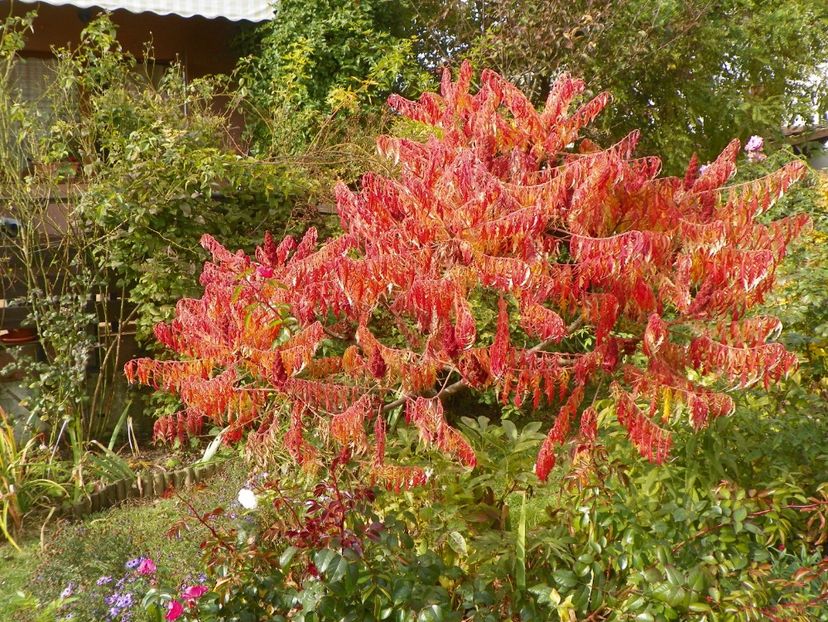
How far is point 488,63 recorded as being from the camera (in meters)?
11.3

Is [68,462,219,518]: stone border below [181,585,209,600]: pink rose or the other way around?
below

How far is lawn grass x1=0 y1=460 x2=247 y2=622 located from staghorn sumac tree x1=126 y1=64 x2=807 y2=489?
831mm

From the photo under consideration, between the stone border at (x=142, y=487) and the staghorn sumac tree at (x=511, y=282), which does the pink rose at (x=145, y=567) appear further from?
the stone border at (x=142, y=487)

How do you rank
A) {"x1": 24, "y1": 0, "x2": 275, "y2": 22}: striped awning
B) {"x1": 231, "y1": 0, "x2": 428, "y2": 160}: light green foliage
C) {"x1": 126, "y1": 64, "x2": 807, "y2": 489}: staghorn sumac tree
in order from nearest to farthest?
{"x1": 126, "y1": 64, "x2": 807, "y2": 489}: staghorn sumac tree, {"x1": 24, "y1": 0, "x2": 275, "y2": 22}: striped awning, {"x1": 231, "y1": 0, "x2": 428, "y2": 160}: light green foliage

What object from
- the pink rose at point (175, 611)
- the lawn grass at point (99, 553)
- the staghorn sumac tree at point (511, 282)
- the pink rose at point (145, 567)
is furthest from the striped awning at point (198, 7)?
the pink rose at point (175, 611)

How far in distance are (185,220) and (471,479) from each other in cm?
448

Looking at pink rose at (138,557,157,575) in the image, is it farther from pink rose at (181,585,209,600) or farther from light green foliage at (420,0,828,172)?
light green foliage at (420,0,828,172)

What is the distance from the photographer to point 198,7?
9.78m

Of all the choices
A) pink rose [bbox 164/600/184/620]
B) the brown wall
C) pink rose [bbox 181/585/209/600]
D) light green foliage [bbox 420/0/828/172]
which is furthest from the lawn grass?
light green foliage [bbox 420/0/828/172]

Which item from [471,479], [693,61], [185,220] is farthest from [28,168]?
[693,61]

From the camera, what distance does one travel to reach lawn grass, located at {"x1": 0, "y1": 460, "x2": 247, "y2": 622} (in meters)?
4.18

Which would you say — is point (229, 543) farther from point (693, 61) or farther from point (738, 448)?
point (693, 61)

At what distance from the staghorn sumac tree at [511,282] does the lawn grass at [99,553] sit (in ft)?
2.73

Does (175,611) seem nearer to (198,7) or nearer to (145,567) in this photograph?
(145,567)
